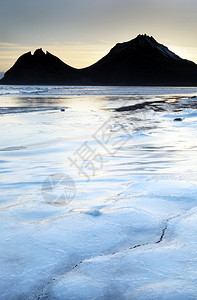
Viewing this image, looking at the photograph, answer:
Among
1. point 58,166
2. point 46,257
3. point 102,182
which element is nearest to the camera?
Result: point 46,257

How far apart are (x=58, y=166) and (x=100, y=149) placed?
1617 mm

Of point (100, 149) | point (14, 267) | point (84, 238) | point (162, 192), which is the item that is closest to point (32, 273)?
point (14, 267)

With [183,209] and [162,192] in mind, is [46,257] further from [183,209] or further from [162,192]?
[162,192]

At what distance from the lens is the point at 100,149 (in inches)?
239

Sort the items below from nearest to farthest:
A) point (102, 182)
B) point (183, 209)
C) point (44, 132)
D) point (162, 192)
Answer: point (183, 209), point (162, 192), point (102, 182), point (44, 132)

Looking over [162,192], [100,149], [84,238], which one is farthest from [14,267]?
[100,149]

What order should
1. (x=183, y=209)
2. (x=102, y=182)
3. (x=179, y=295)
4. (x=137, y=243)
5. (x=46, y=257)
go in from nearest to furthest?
(x=179, y=295) → (x=46, y=257) → (x=137, y=243) → (x=183, y=209) → (x=102, y=182)

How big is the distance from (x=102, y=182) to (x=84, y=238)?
1597mm

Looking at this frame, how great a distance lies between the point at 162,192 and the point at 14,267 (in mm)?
1872

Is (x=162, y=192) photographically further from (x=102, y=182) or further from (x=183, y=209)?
(x=102, y=182)

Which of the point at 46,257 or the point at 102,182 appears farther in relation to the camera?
the point at 102,182

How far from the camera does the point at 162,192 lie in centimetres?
325

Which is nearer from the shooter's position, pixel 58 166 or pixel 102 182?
pixel 102 182

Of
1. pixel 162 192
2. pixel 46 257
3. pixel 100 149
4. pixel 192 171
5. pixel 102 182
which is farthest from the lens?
pixel 100 149
